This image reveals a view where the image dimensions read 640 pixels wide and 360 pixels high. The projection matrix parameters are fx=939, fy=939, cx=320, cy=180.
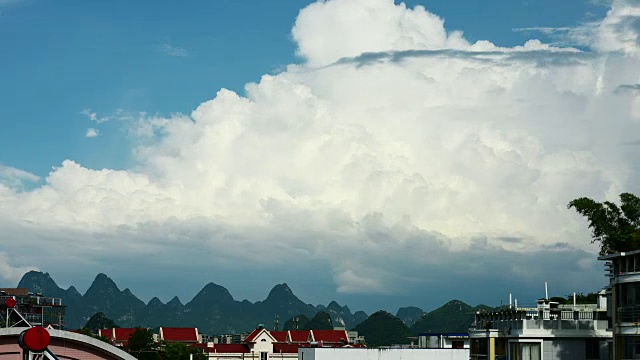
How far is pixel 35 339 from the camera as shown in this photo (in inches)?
1164

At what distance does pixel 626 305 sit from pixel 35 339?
46.9 metres

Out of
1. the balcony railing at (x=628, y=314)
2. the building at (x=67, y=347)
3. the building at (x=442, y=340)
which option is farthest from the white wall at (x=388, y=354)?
the building at (x=67, y=347)

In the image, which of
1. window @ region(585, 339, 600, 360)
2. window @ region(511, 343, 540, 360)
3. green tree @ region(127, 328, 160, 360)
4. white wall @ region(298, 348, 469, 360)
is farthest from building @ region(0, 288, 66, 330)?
window @ region(585, 339, 600, 360)

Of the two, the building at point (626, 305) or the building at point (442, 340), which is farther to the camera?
the building at point (442, 340)

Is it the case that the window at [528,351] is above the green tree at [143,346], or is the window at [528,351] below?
above

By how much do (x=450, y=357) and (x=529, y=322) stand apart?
24.9 feet

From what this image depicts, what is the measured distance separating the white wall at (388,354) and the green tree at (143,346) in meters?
106

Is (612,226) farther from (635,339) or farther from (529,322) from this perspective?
(635,339)

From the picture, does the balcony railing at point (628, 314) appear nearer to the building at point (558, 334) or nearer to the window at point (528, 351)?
the building at point (558, 334)

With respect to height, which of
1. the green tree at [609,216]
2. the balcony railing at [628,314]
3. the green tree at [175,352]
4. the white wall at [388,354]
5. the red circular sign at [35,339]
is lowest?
the green tree at [175,352]

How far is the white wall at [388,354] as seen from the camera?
239 feet

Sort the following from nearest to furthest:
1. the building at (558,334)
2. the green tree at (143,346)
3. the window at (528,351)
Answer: the building at (558,334) < the window at (528,351) < the green tree at (143,346)

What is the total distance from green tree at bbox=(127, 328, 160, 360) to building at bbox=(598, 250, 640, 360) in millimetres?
120849

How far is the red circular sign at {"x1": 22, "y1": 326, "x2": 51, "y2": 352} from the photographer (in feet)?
96.5
